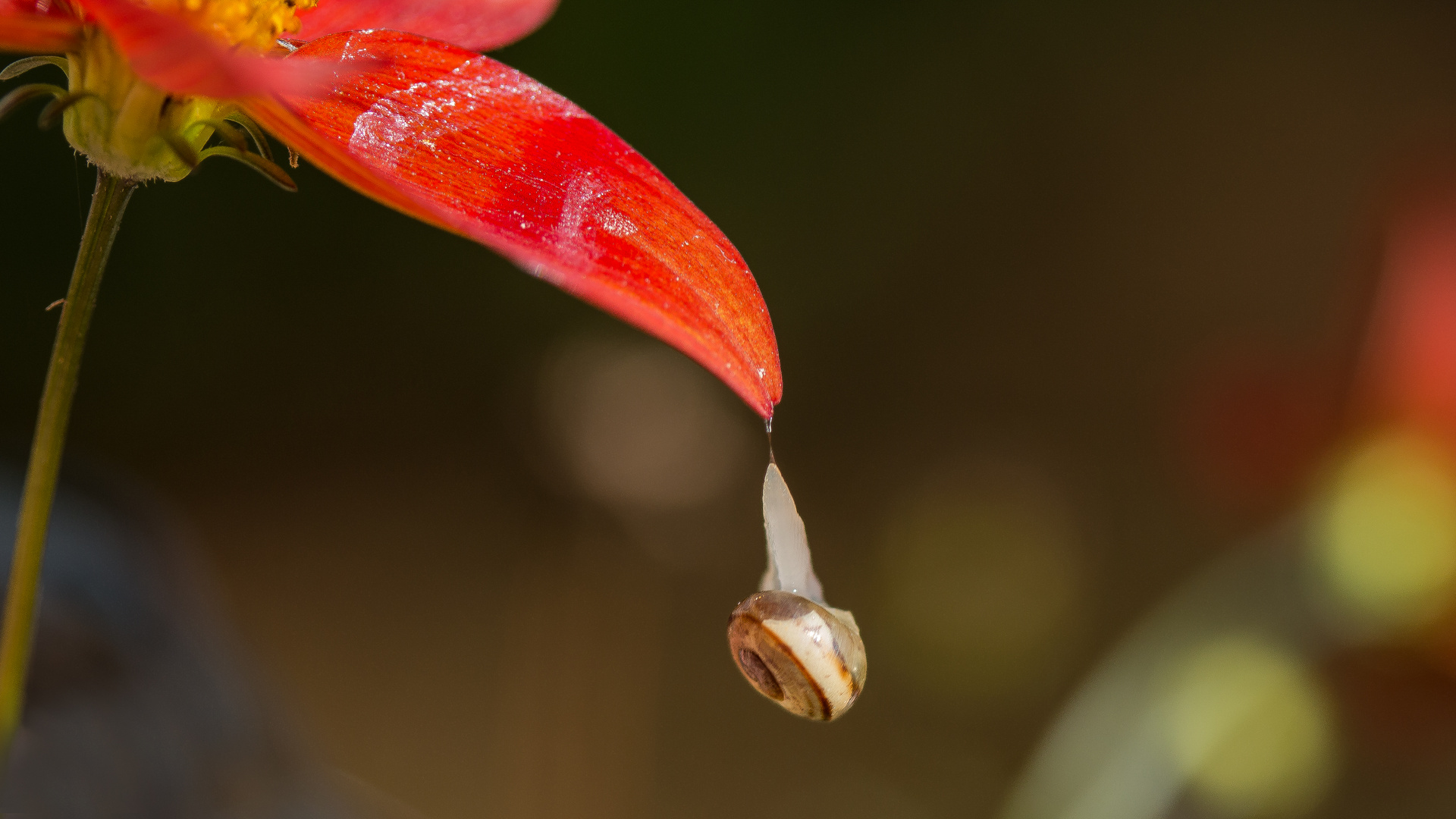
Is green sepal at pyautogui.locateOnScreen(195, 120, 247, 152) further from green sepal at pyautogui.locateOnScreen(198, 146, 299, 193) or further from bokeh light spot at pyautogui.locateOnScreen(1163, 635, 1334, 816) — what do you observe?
bokeh light spot at pyautogui.locateOnScreen(1163, 635, 1334, 816)

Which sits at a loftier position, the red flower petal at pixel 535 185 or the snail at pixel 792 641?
the red flower petal at pixel 535 185

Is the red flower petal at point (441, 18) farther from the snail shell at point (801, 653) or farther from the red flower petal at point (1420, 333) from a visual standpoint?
the red flower petal at point (1420, 333)

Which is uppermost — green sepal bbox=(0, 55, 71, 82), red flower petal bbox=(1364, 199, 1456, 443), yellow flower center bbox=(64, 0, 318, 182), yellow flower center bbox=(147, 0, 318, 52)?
red flower petal bbox=(1364, 199, 1456, 443)

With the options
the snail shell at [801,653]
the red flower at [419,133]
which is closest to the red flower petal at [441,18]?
the red flower at [419,133]

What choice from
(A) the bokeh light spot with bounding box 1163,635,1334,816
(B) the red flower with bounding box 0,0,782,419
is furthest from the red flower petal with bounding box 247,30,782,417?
(A) the bokeh light spot with bounding box 1163,635,1334,816

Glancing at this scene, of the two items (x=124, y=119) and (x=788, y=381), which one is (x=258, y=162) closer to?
(x=124, y=119)
